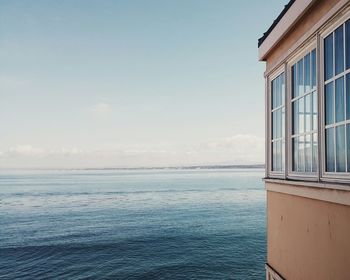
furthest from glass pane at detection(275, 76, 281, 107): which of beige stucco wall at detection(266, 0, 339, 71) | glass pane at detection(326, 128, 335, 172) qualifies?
glass pane at detection(326, 128, 335, 172)

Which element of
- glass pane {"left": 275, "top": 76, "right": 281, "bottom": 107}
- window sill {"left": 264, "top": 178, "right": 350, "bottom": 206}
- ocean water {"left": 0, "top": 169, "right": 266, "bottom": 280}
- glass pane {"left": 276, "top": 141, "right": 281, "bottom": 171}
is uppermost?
glass pane {"left": 275, "top": 76, "right": 281, "bottom": 107}

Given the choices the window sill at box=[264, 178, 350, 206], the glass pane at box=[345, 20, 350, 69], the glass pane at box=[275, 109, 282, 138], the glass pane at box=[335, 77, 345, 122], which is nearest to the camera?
the window sill at box=[264, 178, 350, 206]

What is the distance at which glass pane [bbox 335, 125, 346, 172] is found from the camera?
160 inches

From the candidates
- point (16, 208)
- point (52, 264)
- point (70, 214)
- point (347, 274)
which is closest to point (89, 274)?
point (52, 264)

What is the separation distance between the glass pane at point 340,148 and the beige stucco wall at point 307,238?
0.41 meters

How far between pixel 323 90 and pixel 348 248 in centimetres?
194

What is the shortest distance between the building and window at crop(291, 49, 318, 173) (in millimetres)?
14

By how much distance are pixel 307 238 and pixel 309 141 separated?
1.36 meters

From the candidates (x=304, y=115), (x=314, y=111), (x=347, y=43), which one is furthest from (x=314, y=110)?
(x=347, y=43)

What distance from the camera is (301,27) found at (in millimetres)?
5234

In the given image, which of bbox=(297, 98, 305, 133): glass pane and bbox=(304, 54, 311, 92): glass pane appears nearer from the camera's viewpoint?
bbox=(304, 54, 311, 92): glass pane

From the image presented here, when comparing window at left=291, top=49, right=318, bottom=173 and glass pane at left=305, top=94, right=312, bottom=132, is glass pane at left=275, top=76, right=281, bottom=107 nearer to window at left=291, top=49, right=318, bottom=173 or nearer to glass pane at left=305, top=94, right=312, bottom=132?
window at left=291, top=49, right=318, bottom=173

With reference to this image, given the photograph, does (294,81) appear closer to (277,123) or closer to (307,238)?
(277,123)

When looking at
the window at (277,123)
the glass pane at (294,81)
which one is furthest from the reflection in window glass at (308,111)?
the window at (277,123)
